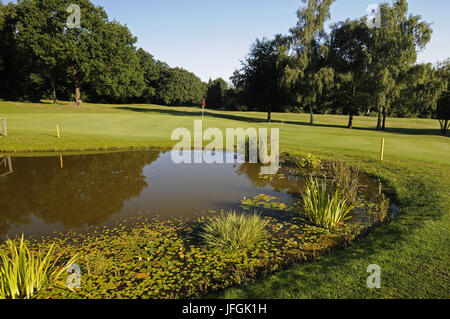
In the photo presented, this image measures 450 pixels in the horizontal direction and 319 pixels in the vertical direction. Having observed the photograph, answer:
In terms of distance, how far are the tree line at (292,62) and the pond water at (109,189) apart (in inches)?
1051

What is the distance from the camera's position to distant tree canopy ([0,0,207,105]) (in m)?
43.1

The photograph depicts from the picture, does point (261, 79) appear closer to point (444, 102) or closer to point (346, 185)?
point (444, 102)

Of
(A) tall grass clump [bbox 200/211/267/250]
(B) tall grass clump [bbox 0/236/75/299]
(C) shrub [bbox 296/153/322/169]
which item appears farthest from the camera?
(C) shrub [bbox 296/153/322/169]

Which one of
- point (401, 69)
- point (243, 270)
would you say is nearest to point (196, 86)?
point (401, 69)

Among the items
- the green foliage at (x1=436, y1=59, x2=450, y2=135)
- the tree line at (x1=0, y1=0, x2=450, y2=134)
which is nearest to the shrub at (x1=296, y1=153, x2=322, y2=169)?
the tree line at (x1=0, y1=0, x2=450, y2=134)

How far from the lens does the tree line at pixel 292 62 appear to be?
32.6 meters

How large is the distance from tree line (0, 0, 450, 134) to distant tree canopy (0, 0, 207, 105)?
6.7 inches

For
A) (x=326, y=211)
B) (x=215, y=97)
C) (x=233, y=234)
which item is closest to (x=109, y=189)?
(x=233, y=234)

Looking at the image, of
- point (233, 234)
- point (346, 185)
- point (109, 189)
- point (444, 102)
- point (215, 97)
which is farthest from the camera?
point (215, 97)

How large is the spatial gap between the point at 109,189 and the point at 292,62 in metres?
33.2

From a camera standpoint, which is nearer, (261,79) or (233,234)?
(233,234)

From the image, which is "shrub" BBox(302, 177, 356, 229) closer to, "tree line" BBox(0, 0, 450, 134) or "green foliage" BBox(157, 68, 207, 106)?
"tree line" BBox(0, 0, 450, 134)

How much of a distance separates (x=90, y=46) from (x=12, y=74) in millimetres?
22454

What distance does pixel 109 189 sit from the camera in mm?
10383
